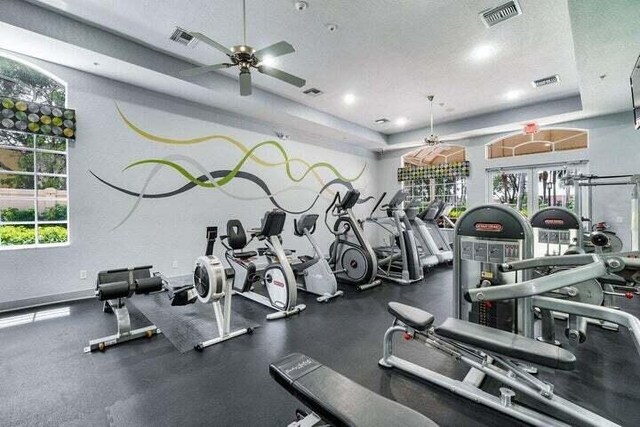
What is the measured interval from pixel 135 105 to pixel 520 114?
298 inches

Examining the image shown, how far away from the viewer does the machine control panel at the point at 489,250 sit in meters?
2.47

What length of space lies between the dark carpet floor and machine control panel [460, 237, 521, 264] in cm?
95

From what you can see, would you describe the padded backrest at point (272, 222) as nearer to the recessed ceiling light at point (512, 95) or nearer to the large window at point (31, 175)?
the large window at point (31, 175)

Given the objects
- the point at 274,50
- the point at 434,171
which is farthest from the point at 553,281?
the point at 434,171

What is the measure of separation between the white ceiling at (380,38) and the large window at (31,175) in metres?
1.38

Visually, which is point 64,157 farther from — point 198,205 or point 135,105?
point 198,205

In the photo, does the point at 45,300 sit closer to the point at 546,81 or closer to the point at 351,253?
the point at 351,253

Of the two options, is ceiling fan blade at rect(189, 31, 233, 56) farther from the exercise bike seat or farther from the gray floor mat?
the gray floor mat

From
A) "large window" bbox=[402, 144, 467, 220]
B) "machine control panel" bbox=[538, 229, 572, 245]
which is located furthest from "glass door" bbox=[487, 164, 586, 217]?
"machine control panel" bbox=[538, 229, 572, 245]

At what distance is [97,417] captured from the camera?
197 cm

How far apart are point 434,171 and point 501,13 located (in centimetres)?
553

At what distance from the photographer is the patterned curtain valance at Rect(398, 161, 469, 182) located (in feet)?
26.7

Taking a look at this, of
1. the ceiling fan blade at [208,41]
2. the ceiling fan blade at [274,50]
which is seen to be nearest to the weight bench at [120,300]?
the ceiling fan blade at [208,41]

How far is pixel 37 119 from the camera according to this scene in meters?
4.02
